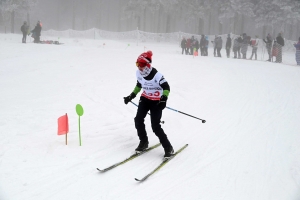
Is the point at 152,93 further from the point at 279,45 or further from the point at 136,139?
the point at 279,45

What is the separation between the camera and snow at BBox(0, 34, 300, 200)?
434 cm

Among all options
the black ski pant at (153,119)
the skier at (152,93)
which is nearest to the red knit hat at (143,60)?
the skier at (152,93)

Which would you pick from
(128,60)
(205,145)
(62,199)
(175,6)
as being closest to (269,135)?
(205,145)

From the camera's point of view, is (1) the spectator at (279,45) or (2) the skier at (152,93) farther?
(1) the spectator at (279,45)

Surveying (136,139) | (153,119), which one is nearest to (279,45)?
(136,139)

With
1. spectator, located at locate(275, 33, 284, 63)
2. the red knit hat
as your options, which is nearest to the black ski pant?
the red knit hat

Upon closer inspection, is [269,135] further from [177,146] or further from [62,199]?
[62,199]

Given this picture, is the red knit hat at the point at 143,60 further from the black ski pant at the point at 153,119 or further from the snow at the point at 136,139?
the snow at the point at 136,139

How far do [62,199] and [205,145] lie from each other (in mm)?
3477

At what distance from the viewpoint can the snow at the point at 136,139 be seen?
4.34 metres

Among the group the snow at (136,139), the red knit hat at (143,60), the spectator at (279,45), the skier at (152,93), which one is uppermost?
the spectator at (279,45)

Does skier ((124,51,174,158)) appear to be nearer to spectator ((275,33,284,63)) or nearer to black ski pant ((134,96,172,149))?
black ski pant ((134,96,172,149))

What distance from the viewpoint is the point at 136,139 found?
21.6 feet

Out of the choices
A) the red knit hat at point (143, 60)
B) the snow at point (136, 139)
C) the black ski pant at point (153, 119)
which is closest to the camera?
the snow at point (136, 139)
